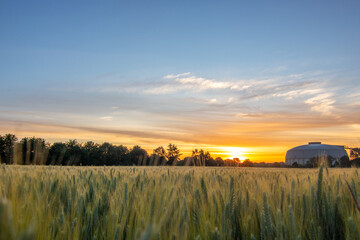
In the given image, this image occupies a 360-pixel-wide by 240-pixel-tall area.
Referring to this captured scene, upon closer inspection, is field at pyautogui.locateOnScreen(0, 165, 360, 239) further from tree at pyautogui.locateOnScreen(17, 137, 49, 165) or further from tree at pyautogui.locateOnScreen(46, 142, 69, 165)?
tree at pyautogui.locateOnScreen(46, 142, 69, 165)

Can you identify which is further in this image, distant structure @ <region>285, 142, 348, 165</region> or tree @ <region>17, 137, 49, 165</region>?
distant structure @ <region>285, 142, 348, 165</region>

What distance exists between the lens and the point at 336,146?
272 ft

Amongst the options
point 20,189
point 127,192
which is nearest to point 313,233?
point 127,192

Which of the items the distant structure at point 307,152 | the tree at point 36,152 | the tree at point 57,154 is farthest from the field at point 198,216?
the distant structure at point 307,152

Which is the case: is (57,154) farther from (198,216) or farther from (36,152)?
(198,216)

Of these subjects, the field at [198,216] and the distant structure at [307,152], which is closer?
the field at [198,216]

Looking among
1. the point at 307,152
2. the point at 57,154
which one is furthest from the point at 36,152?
the point at 307,152

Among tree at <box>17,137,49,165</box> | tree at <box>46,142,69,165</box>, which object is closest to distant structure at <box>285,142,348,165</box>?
tree at <box>46,142,69,165</box>

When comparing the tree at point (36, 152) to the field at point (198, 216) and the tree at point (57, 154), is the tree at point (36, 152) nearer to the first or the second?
the tree at point (57, 154)

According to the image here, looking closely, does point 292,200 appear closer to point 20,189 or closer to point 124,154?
point 20,189

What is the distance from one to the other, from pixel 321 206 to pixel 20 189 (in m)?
2.42

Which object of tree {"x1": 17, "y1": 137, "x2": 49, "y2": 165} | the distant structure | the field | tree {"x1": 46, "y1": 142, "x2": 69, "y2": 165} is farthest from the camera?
the distant structure

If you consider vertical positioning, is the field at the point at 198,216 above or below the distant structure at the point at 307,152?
below

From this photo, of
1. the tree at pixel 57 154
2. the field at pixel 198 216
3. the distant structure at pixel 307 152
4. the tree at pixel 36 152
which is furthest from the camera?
the distant structure at pixel 307 152
